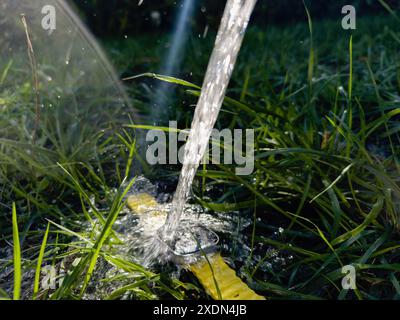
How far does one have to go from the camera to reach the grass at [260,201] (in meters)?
1.38

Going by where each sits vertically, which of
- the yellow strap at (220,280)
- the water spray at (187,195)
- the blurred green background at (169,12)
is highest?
the blurred green background at (169,12)

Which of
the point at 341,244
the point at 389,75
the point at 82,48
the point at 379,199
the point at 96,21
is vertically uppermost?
the point at 96,21

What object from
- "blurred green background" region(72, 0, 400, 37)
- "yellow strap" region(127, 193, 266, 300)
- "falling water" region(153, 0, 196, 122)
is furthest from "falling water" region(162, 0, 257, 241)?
"blurred green background" region(72, 0, 400, 37)

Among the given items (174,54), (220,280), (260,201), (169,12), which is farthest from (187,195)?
(169,12)

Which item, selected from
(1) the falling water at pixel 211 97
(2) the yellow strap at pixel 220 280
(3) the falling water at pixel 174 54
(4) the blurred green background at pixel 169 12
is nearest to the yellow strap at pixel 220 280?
(2) the yellow strap at pixel 220 280

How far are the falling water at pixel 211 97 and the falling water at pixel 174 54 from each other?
798 millimetres

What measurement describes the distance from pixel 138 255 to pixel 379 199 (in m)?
0.75

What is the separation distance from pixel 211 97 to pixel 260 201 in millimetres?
392

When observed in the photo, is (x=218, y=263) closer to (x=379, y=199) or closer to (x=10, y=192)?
(x=379, y=199)

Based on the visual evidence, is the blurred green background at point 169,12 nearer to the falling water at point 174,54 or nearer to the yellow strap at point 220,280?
the falling water at point 174,54

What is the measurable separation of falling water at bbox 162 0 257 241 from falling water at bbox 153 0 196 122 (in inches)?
31.4

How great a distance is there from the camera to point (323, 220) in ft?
5.12

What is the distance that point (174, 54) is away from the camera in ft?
12.2
